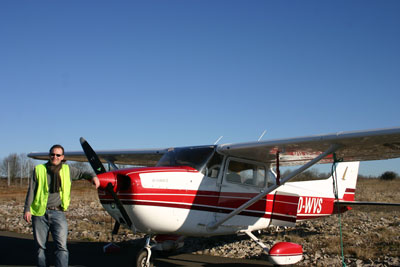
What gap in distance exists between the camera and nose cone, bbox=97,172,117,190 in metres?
5.38

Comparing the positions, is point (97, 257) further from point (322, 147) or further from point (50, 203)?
point (322, 147)

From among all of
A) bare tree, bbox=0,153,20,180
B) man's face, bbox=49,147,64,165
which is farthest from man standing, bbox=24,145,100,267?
bare tree, bbox=0,153,20,180

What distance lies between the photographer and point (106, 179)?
5430 millimetres

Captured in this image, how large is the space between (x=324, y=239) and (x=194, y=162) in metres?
3.86

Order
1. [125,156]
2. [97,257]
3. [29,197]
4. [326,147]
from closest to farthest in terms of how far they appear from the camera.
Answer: [29,197] → [326,147] → [97,257] → [125,156]

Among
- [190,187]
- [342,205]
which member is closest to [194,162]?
[190,187]

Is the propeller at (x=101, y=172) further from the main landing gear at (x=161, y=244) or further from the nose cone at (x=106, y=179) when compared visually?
the main landing gear at (x=161, y=244)

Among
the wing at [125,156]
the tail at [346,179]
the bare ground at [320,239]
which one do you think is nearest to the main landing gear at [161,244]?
the bare ground at [320,239]

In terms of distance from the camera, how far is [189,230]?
6.32 m

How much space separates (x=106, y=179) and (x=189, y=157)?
1.66 m

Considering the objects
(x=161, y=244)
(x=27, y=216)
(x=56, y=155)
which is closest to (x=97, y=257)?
(x=161, y=244)

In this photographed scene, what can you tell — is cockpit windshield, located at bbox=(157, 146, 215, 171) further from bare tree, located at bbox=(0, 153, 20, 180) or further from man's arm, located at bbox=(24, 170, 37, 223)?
bare tree, located at bbox=(0, 153, 20, 180)

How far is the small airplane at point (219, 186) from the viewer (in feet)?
18.7

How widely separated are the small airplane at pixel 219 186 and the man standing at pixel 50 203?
2.74 feet
